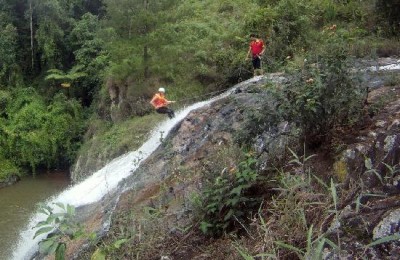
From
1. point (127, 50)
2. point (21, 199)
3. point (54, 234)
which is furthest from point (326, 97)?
point (21, 199)

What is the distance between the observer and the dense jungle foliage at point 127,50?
45.9 feet

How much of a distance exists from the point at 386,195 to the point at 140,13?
12.3 m

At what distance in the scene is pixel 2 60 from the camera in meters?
22.2

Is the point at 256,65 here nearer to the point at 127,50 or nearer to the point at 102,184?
the point at 127,50

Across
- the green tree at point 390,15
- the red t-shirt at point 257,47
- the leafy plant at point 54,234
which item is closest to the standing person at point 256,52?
the red t-shirt at point 257,47

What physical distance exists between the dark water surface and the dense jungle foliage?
0.89 meters

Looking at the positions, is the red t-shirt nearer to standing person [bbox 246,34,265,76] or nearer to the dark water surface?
standing person [bbox 246,34,265,76]

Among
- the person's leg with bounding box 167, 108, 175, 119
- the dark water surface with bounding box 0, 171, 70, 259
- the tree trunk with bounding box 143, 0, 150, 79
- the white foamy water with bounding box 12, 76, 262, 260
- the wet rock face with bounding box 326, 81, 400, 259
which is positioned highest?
the wet rock face with bounding box 326, 81, 400, 259

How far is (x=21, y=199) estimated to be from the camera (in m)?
16.8

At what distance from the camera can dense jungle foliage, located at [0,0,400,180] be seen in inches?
551

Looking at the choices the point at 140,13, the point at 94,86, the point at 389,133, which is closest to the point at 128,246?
the point at 389,133

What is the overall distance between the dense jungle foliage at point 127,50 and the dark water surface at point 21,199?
2.93ft

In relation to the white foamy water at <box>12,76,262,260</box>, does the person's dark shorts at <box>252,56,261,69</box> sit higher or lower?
higher

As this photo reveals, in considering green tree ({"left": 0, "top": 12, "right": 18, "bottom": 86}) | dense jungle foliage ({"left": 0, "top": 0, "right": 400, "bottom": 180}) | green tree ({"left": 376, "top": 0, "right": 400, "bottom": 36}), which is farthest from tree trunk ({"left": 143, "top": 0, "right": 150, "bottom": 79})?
green tree ({"left": 0, "top": 12, "right": 18, "bottom": 86})
